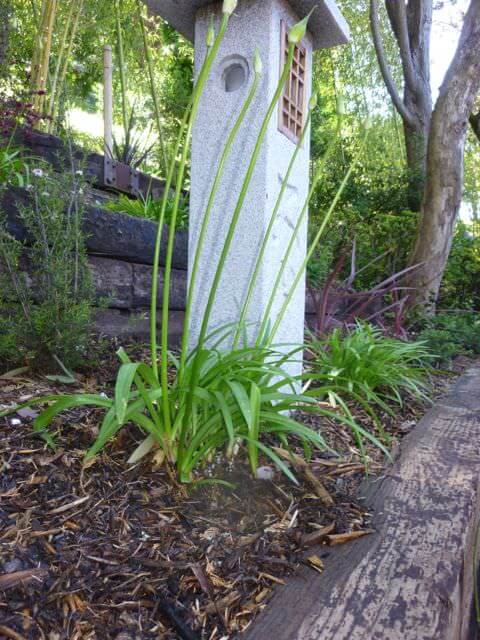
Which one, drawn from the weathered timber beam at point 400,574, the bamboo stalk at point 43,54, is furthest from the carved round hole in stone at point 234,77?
the bamboo stalk at point 43,54

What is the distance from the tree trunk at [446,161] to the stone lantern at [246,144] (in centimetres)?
301

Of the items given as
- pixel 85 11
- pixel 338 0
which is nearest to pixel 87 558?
pixel 85 11

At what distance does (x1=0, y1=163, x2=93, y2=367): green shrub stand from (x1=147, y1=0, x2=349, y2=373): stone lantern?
43 centimetres

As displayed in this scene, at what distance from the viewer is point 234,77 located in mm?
1818

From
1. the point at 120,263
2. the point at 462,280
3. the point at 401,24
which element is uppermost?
the point at 401,24

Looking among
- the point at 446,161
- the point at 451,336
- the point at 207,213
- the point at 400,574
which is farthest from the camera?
the point at 446,161

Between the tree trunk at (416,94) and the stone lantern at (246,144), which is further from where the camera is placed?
the tree trunk at (416,94)

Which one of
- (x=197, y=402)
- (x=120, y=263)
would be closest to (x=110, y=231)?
(x=120, y=263)

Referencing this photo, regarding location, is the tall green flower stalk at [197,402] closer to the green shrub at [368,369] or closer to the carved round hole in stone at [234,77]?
the carved round hole in stone at [234,77]

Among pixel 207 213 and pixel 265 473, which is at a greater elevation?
pixel 207 213

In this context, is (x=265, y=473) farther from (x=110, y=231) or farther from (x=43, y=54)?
(x=43, y=54)

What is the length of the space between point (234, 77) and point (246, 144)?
29cm

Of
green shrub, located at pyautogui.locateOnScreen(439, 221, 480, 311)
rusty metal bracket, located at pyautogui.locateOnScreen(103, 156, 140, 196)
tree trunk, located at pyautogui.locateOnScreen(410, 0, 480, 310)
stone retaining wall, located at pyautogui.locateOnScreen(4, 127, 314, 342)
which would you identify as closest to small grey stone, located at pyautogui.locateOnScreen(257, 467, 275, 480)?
stone retaining wall, located at pyautogui.locateOnScreen(4, 127, 314, 342)

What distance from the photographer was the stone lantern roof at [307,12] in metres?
1.80
